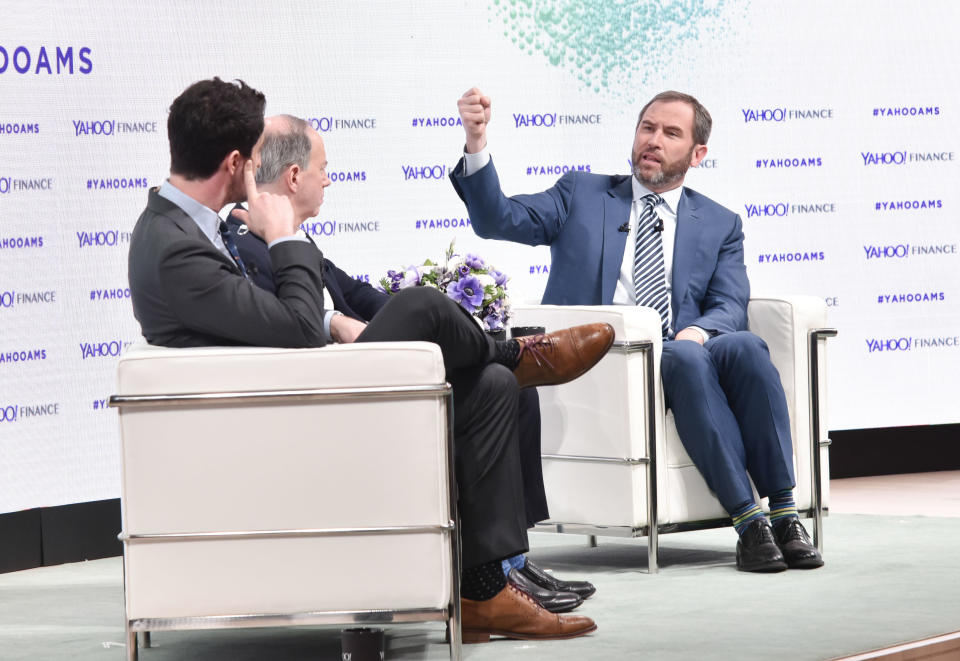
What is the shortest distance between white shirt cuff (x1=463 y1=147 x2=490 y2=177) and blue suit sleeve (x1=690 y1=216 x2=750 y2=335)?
797 mm

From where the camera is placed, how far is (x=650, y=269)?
13.9 ft

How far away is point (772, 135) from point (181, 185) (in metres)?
3.45

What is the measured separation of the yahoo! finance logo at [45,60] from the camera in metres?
4.30

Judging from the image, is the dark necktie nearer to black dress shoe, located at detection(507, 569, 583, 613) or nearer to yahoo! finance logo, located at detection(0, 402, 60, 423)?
black dress shoe, located at detection(507, 569, 583, 613)

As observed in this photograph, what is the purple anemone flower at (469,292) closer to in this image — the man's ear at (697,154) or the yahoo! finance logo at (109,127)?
the man's ear at (697,154)

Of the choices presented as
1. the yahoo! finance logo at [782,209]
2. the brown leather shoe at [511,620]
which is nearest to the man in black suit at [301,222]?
the brown leather shoe at [511,620]

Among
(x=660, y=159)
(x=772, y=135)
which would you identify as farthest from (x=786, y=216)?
(x=660, y=159)

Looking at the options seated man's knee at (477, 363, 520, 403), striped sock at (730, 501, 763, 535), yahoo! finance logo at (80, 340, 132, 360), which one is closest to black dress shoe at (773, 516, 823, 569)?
striped sock at (730, 501, 763, 535)

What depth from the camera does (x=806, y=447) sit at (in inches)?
162

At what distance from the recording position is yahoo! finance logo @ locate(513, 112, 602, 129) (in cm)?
539

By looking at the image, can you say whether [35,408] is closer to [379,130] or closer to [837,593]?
[379,130]

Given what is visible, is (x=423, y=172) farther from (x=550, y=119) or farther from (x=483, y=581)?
(x=483, y=581)

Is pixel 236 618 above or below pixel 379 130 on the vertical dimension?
below

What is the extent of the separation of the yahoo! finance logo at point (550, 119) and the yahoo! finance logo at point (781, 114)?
2.17 feet
